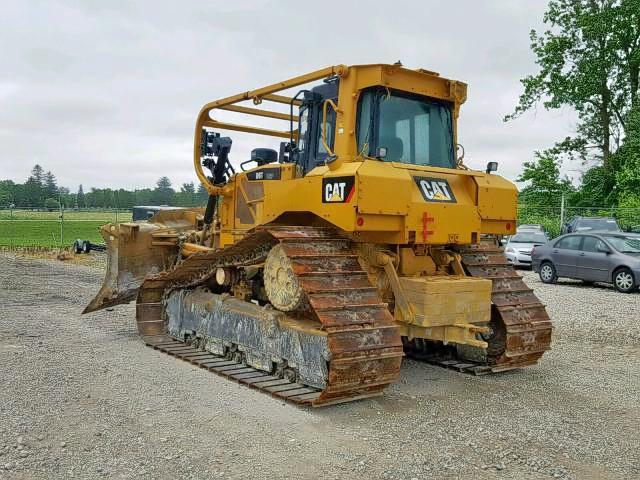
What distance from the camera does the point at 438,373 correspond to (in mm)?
7242

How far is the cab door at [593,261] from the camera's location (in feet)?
52.8

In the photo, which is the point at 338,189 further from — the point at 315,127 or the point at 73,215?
the point at 73,215

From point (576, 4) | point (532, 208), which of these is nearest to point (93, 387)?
point (532, 208)

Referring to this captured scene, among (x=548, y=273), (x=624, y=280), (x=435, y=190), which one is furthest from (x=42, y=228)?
(x=435, y=190)

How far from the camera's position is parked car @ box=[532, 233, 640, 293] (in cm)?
1555

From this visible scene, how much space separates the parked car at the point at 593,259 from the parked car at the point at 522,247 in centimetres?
369

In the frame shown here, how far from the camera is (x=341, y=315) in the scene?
18.4 ft

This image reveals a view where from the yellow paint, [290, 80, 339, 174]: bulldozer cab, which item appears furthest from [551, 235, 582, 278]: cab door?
[290, 80, 339, 174]: bulldozer cab

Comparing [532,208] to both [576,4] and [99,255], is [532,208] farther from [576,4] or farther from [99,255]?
[99,255]

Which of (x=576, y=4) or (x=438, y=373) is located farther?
(x=576, y=4)

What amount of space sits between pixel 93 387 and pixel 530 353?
4563 mm

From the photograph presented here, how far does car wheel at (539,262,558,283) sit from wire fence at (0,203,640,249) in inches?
276

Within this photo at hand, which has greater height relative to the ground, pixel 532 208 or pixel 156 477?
pixel 532 208

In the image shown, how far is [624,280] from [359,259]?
11.3 meters
